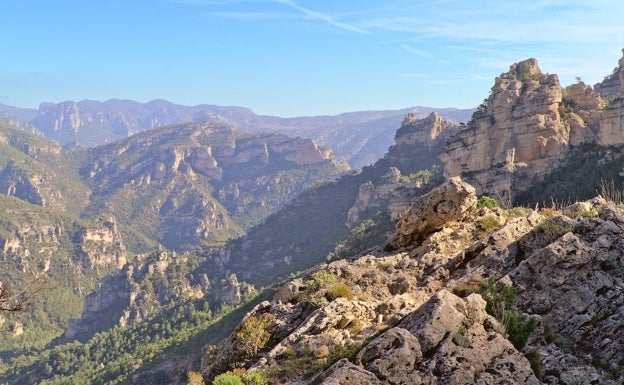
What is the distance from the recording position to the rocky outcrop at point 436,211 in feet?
66.9

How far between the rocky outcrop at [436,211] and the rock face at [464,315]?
120 cm

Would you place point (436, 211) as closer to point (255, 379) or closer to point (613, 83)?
point (255, 379)

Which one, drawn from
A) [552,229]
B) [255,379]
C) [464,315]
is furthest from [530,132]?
[255,379]

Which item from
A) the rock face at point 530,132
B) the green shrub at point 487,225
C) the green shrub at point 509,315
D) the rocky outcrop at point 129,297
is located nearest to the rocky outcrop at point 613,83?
the rock face at point 530,132

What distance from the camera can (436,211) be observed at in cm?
2080

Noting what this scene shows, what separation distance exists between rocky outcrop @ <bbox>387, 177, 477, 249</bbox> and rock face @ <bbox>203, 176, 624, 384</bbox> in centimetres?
120

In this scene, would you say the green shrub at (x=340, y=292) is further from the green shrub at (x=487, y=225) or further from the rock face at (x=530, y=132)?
the rock face at (x=530, y=132)

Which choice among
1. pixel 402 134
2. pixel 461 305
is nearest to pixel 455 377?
pixel 461 305

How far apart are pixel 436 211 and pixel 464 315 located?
1011 cm

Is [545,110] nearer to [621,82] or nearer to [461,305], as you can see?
[621,82]

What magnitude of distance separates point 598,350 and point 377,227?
89.5 meters

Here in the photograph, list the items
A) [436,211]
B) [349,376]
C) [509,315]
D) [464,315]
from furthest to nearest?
[436,211]
[509,315]
[464,315]
[349,376]

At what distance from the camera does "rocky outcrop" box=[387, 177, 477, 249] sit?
20406 mm

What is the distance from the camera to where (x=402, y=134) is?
602 feet
